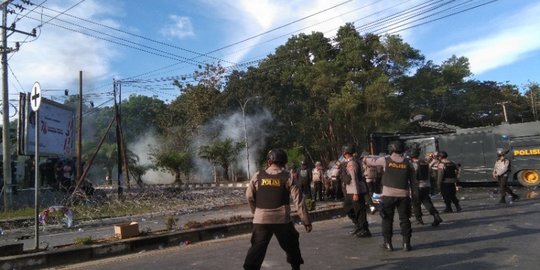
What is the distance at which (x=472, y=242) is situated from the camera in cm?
818

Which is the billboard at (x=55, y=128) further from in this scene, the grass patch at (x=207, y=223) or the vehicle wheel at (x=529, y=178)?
the vehicle wheel at (x=529, y=178)

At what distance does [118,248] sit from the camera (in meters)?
9.27

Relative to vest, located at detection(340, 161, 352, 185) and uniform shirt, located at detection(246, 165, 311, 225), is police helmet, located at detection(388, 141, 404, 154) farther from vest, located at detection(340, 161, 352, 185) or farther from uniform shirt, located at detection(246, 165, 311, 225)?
uniform shirt, located at detection(246, 165, 311, 225)

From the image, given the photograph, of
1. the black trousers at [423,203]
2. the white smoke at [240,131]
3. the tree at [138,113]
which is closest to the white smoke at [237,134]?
the white smoke at [240,131]

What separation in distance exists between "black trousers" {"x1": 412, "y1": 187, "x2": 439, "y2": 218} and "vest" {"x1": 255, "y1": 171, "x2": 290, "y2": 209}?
5526 millimetres

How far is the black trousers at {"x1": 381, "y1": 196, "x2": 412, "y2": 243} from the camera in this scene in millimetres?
7660

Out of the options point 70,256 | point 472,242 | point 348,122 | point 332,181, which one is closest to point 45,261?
point 70,256

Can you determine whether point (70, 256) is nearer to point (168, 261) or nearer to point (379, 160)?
point (168, 261)

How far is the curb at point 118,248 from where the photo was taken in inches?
320

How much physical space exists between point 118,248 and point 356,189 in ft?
15.2

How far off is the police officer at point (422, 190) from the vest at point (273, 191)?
226 inches

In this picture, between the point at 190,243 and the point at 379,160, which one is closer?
the point at 379,160

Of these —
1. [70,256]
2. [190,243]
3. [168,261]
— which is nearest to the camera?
[168,261]

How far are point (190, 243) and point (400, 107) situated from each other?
34318mm
